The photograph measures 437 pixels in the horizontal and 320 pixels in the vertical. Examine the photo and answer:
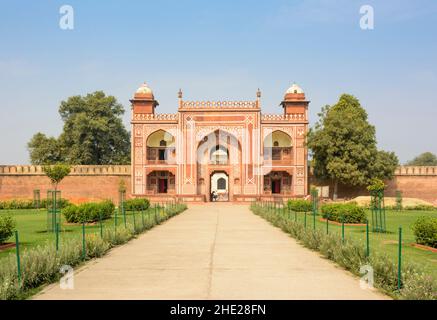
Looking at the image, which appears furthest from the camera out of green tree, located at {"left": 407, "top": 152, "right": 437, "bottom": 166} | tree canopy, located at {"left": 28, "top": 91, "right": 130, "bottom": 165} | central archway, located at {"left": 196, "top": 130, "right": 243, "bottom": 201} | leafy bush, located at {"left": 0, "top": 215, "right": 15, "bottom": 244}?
green tree, located at {"left": 407, "top": 152, "right": 437, "bottom": 166}

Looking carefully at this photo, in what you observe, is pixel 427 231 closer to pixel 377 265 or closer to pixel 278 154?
pixel 377 265

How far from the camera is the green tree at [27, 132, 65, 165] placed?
124 feet

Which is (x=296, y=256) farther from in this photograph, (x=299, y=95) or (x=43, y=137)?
(x=43, y=137)

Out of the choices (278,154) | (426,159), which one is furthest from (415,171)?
(426,159)

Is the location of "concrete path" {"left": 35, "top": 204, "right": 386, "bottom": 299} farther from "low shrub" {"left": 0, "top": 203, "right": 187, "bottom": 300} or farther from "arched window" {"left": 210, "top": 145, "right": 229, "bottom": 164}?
"arched window" {"left": 210, "top": 145, "right": 229, "bottom": 164}

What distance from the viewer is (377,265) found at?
616cm

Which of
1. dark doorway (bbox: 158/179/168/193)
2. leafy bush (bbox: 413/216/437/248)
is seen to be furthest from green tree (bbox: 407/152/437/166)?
leafy bush (bbox: 413/216/437/248)

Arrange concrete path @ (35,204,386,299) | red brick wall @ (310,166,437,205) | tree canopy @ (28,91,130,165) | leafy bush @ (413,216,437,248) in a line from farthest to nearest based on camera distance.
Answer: tree canopy @ (28,91,130,165)
red brick wall @ (310,166,437,205)
leafy bush @ (413,216,437,248)
concrete path @ (35,204,386,299)

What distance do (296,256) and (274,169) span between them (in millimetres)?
23146

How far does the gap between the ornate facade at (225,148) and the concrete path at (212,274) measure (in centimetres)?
2041

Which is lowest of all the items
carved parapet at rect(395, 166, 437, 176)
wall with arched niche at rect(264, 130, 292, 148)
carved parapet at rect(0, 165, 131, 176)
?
carved parapet at rect(395, 166, 437, 176)

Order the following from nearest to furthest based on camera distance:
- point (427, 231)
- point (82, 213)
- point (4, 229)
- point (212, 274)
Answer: point (212, 274) < point (427, 231) < point (4, 229) < point (82, 213)

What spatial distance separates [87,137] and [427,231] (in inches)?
1208

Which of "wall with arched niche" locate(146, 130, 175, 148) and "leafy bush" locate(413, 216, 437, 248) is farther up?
"wall with arched niche" locate(146, 130, 175, 148)
